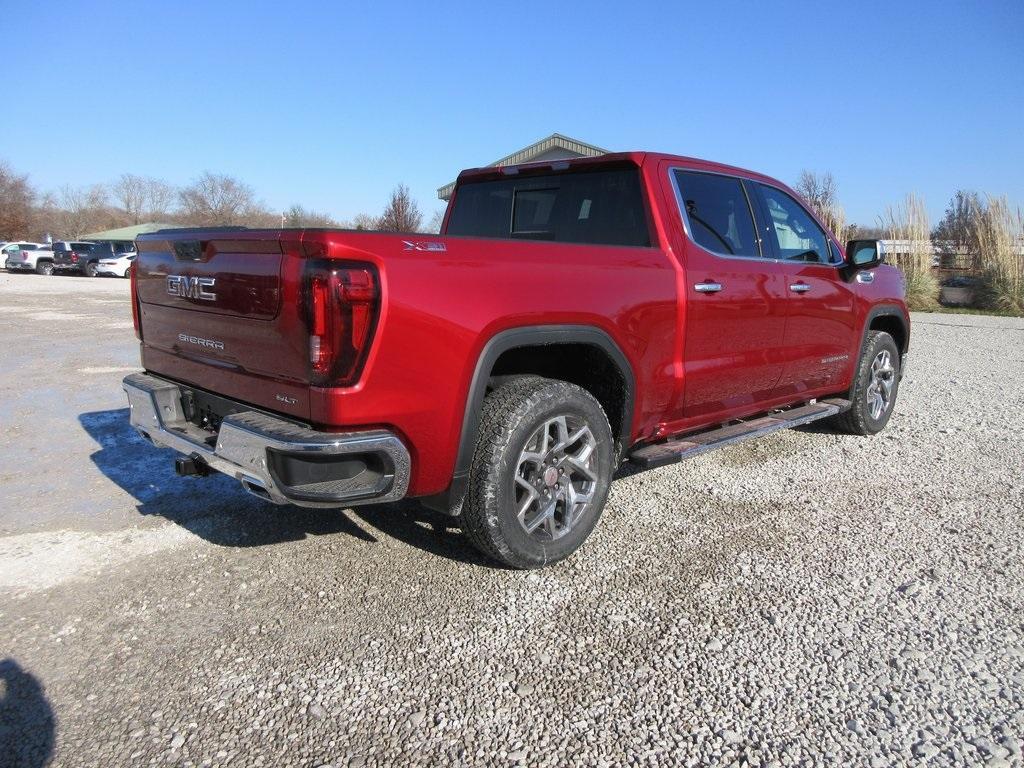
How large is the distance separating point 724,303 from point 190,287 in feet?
8.80

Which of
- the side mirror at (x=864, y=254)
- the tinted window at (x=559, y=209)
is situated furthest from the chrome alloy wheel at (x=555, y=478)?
the side mirror at (x=864, y=254)

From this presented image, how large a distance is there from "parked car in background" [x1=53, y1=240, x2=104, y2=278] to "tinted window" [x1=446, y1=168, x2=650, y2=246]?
1419 inches

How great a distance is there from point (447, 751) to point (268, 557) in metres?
1.63

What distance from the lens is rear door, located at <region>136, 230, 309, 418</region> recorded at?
8.39 ft

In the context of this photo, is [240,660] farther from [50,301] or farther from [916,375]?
[50,301]

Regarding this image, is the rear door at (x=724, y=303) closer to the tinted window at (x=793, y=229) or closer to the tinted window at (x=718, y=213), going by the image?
the tinted window at (x=718, y=213)

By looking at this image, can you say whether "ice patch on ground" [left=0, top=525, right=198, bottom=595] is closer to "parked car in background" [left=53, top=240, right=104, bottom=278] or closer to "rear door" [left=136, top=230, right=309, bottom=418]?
"rear door" [left=136, top=230, right=309, bottom=418]

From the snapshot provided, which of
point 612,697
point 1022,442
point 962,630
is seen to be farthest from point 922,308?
point 612,697

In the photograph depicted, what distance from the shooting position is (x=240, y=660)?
8.29 ft

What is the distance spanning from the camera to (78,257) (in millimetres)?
34062

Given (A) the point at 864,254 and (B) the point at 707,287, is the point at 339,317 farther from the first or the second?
(A) the point at 864,254

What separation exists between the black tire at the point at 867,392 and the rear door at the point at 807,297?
27 centimetres

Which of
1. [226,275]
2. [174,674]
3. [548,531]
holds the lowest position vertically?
[174,674]

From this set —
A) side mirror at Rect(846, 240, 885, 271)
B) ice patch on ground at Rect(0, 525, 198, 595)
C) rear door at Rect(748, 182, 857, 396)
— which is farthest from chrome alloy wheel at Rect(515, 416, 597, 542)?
side mirror at Rect(846, 240, 885, 271)
